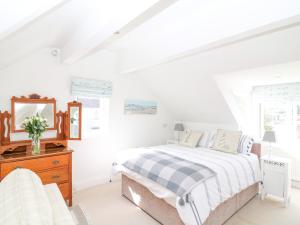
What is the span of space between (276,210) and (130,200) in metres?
2.11

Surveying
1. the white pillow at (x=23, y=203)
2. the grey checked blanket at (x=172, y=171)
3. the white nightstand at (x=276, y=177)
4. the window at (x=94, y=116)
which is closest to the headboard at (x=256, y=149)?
the white nightstand at (x=276, y=177)

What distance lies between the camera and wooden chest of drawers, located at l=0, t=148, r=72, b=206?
2254 mm

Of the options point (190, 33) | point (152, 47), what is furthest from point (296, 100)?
point (152, 47)

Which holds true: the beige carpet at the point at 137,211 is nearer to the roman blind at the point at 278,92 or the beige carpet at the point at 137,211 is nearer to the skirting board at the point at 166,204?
the skirting board at the point at 166,204

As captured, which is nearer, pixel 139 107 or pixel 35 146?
pixel 35 146

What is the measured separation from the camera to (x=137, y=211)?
2596 mm

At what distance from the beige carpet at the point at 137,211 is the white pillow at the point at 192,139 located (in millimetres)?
1338

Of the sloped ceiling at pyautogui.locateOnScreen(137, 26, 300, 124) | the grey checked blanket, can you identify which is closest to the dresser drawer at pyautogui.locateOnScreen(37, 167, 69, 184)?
the grey checked blanket

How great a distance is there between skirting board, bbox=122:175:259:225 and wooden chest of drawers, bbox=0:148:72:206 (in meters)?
0.88

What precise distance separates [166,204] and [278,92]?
2934 millimetres

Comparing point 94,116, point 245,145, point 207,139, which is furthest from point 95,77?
point 245,145

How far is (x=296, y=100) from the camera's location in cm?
337

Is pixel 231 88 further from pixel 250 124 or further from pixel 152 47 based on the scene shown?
pixel 152 47

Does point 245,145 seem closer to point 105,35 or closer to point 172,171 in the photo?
point 172,171
